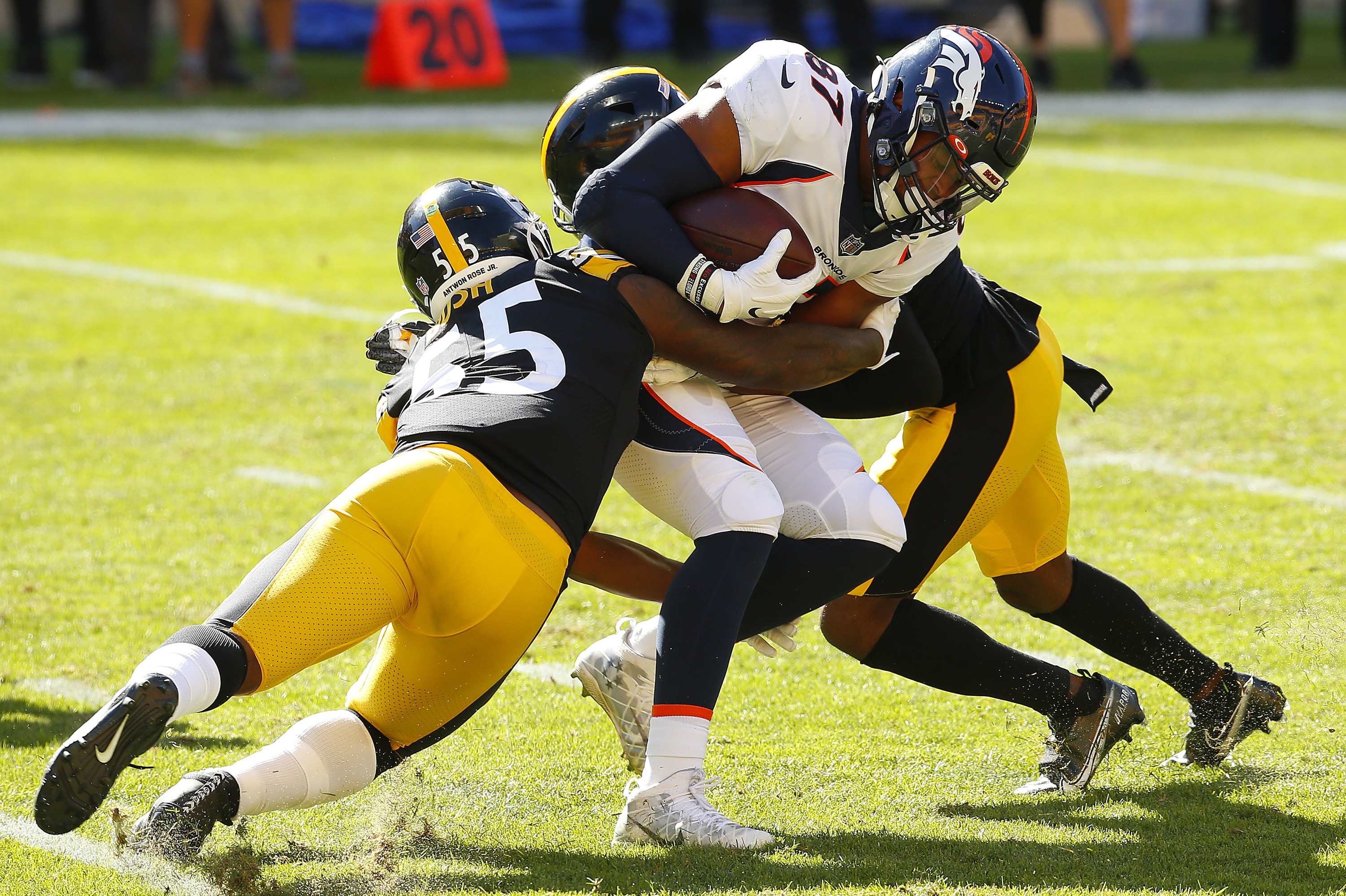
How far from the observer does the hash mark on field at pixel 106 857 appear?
9.09 ft

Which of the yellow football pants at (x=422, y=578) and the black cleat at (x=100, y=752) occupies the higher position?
the yellow football pants at (x=422, y=578)

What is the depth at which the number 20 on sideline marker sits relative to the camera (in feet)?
50.9

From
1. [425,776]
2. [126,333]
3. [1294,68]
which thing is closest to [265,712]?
[425,776]

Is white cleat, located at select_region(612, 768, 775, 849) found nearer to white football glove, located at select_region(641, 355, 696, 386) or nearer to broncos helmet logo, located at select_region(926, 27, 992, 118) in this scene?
white football glove, located at select_region(641, 355, 696, 386)

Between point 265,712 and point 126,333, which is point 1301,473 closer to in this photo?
point 265,712

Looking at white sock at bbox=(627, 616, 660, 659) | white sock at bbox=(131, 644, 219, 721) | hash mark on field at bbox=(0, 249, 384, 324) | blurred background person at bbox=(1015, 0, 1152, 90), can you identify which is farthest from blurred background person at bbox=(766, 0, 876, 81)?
white sock at bbox=(131, 644, 219, 721)

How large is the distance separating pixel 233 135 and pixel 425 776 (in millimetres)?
10361

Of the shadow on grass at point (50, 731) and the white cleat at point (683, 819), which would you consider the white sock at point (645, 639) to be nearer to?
the white cleat at point (683, 819)

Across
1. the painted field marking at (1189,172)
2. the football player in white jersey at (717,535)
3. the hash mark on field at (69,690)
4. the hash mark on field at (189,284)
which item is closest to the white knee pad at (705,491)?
the football player in white jersey at (717,535)

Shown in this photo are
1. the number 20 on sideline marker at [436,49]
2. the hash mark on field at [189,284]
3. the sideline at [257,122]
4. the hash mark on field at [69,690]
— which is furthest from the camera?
the number 20 on sideline marker at [436,49]

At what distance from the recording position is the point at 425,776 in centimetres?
331

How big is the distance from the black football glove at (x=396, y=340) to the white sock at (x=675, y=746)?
98cm

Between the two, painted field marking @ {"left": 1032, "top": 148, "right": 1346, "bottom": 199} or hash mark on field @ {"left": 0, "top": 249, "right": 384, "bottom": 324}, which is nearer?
hash mark on field @ {"left": 0, "top": 249, "right": 384, "bottom": 324}

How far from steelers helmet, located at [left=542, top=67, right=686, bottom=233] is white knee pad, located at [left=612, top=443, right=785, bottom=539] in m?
0.60
